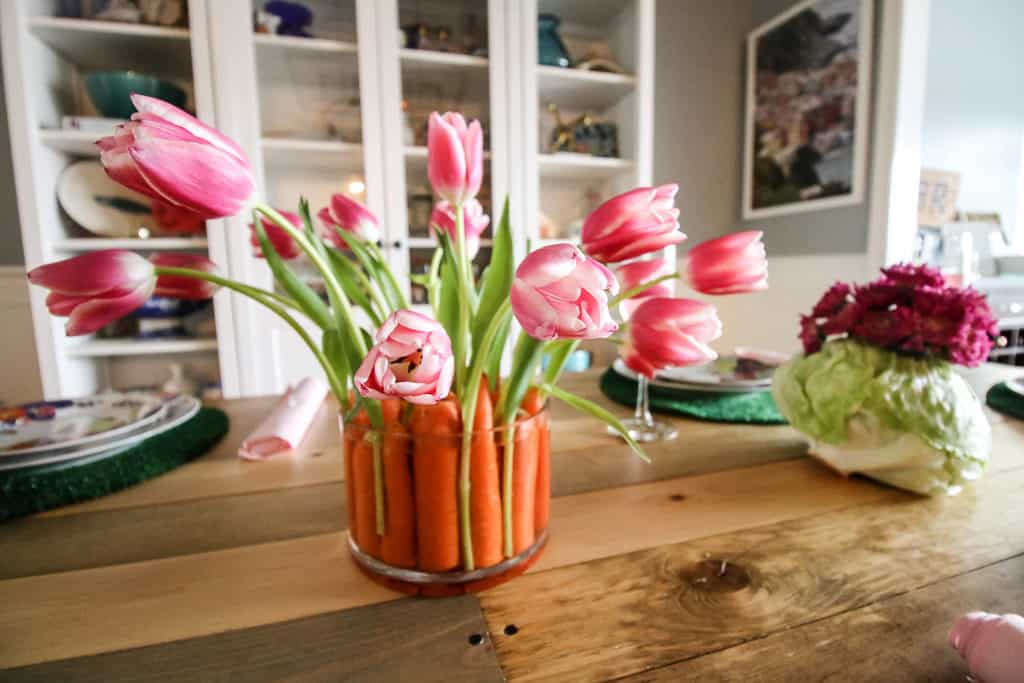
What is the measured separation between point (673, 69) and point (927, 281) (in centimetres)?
203

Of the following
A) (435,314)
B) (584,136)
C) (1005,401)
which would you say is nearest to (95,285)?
(435,314)

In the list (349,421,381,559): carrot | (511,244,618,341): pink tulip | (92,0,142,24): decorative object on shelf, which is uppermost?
(92,0,142,24): decorative object on shelf

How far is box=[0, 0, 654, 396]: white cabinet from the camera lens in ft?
4.51

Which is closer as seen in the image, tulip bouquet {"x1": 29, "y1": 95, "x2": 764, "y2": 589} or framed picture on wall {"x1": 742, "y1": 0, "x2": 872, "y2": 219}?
tulip bouquet {"x1": 29, "y1": 95, "x2": 764, "y2": 589}

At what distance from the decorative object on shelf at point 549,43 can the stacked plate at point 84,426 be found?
1.57m

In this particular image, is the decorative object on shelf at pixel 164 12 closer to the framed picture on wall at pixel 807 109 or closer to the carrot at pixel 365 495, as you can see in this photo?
the carrot at pixel 365 495

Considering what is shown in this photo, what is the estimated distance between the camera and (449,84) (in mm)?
1638

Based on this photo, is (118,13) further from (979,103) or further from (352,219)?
(979,103)

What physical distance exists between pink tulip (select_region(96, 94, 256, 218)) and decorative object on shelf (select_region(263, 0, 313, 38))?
1.61m

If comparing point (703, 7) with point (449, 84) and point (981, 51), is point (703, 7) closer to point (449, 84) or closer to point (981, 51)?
point (449, 84)

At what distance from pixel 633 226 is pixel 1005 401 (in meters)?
0.73

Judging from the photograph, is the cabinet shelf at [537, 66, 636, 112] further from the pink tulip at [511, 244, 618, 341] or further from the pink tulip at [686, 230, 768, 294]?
the pink tulip at [511, 244, 618, 341]

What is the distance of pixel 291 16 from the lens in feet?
4.92

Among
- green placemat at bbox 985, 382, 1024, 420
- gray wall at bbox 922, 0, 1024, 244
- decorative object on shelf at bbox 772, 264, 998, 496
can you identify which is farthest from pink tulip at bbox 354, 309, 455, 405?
gray wall at bbox 922, 0, 1024, 244
